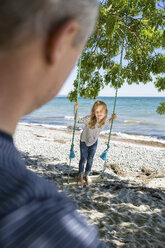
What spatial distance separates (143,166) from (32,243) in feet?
24.2

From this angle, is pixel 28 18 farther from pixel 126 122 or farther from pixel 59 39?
pixel 126 122

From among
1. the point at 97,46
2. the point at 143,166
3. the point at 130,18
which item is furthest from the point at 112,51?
the point at 143,166

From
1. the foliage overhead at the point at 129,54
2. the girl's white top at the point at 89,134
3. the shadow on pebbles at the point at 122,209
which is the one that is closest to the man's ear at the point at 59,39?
the shadow on pebbles at the point at 122,209

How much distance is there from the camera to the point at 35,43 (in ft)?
1.26

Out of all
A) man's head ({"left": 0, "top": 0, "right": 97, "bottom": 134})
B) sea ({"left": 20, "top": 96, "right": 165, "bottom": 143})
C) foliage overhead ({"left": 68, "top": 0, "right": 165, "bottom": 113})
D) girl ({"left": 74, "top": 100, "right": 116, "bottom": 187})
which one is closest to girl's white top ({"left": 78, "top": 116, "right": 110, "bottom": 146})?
girl ({"left": 74, "top": 100, "right": 116, "bottom": 187})

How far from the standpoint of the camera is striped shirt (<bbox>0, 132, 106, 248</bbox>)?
338 mm

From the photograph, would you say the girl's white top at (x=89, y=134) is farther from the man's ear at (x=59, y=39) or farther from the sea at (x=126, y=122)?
the man's ear at (x=59, y=39)

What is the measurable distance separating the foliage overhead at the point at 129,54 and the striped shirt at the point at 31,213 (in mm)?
5088

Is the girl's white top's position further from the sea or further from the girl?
the sea

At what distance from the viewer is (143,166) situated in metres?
7.36

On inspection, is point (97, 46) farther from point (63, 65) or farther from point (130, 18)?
point (63, 65)

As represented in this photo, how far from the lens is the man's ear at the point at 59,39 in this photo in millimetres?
397

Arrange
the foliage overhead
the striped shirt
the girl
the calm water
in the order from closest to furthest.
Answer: the striped shirt → the girl → the foliage overhead → the calm water

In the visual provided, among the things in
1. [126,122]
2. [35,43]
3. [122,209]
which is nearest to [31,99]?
[35,43]
